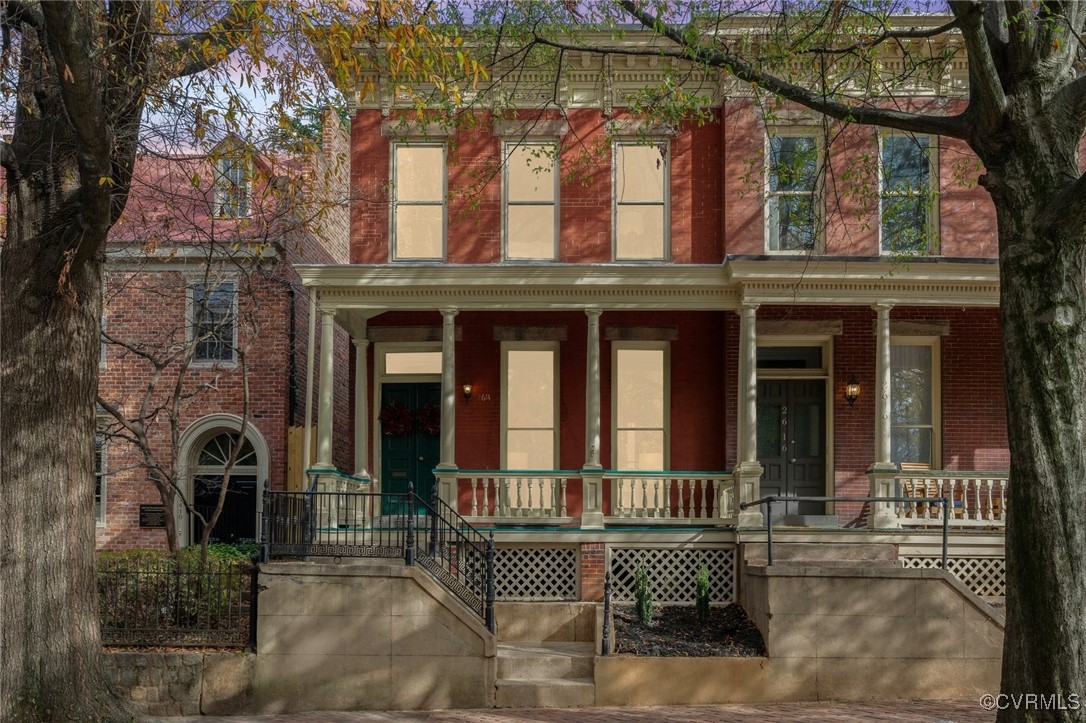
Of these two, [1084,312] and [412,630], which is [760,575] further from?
[1084,312]

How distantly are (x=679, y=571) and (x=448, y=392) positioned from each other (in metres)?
4.10

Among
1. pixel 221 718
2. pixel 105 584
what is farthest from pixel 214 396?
pixel 221 718

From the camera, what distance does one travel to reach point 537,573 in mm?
15672

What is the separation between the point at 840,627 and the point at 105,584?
27.4 feet

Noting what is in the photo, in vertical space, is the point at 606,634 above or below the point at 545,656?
above

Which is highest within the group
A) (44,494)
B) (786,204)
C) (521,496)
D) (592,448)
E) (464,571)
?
(786,204)

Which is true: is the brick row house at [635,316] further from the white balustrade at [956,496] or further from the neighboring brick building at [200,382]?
the neighboring brick building at [200,382]

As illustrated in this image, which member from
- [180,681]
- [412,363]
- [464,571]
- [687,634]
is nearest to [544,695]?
[464,571]

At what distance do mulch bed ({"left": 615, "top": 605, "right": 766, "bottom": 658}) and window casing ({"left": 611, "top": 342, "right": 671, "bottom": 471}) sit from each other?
2.90 meters

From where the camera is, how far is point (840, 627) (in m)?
12.7

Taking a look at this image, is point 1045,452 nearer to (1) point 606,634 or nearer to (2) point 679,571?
(1) point 606,634

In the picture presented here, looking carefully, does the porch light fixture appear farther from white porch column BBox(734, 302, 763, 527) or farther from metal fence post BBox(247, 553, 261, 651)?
metal fence post BBox(247, 553, 261, 651)

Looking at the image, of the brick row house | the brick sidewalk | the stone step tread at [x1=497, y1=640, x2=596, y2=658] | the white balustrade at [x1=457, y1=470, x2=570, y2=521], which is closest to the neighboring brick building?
the brick row house

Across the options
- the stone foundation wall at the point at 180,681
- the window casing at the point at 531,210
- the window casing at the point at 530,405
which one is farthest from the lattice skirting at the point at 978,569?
the stone foundation wall at the point at 180,681
